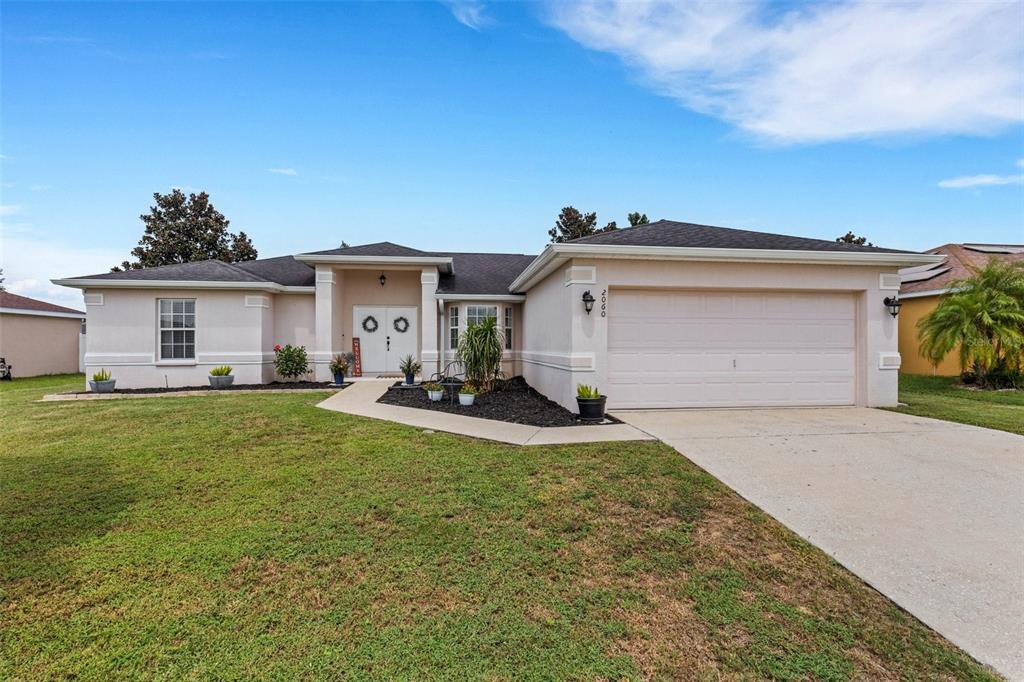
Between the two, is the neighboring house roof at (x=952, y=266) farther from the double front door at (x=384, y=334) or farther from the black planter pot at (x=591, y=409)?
the double front door at (x=384, y=334)

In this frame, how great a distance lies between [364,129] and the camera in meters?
12.1

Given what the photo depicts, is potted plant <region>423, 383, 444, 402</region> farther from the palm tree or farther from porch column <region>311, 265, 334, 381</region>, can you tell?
the palm tree

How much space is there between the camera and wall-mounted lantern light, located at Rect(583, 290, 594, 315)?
7668 mm

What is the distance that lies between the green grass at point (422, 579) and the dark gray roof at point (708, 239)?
181 inches

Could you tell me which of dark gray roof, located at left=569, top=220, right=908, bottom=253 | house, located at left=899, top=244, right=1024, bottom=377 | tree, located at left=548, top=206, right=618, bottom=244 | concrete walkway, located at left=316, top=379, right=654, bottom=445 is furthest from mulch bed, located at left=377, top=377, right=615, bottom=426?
tree, located at left=548, top=206, right=618, bottom=244

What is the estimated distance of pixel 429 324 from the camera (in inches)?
496

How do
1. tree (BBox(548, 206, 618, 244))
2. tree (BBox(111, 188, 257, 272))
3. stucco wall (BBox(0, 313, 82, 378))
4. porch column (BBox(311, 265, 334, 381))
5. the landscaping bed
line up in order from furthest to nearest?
Result: tree (BBox(548, 206, 618, 244)) → tree (BBox(111, 188, 257, 272)) → stucco wall (BBox(0, 313, 82, 378)) → porch column (BBox(311, 265, 334, 381)) → the landscaping bed

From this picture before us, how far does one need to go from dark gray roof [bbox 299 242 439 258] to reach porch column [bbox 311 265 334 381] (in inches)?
19.3

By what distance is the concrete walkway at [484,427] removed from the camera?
5.99 m

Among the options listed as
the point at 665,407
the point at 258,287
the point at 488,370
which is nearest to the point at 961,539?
the point at 665,407

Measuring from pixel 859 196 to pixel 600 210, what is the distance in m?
16.7

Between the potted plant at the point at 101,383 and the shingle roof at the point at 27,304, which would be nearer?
A: the potted plant at the point at 101,383

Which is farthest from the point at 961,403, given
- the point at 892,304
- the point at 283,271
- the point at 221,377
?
the point at 283,271

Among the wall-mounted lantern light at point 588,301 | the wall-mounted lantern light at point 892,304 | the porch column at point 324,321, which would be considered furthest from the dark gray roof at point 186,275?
the wall-mounted lantern light at point 892,304
